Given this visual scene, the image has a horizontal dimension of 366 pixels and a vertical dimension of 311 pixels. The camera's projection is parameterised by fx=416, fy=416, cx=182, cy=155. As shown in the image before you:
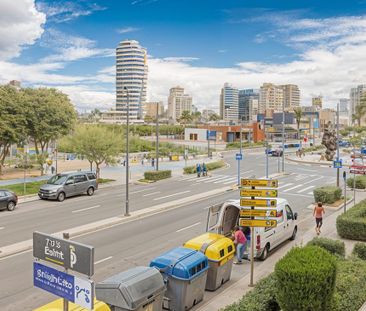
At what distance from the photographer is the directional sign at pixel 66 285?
5641 mm

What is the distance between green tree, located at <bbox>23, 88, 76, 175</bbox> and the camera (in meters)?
40.9

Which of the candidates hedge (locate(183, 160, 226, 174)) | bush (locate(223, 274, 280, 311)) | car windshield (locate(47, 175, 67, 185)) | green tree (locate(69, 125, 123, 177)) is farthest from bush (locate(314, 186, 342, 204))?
hedge (locate(183, 160, 226, 174))

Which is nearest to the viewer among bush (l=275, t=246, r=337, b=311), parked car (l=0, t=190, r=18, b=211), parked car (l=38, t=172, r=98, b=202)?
bush (l=275, t=246, r=337, b=311)

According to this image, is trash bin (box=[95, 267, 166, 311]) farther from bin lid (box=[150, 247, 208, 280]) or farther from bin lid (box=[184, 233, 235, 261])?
bin lid (box=[184, 233, 235, 261])

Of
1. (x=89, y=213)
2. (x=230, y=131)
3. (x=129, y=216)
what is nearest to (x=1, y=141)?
(x=89, y=213)

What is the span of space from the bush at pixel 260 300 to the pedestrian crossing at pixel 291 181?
23975 millimetres

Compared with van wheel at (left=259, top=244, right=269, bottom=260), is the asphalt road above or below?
below

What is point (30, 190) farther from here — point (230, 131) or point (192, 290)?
point (230, 131)

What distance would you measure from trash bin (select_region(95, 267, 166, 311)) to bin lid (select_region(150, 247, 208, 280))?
A: 813mm

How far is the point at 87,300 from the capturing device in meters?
5.66

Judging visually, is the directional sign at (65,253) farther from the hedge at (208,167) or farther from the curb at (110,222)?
the hedge at (208,167)

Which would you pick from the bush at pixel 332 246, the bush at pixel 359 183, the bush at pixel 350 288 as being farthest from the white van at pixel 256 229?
the bush at pixel 359 183

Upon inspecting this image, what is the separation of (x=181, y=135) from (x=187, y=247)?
12218 cm

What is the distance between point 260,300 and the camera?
9.08 metres
